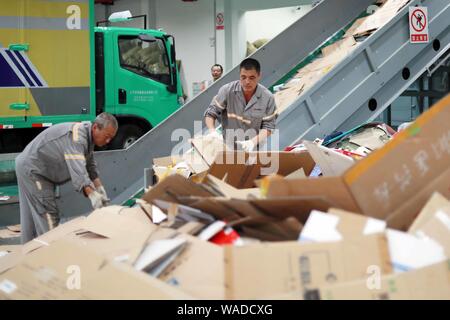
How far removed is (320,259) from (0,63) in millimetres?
5435

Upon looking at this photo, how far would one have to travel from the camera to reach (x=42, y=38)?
6.70 meters

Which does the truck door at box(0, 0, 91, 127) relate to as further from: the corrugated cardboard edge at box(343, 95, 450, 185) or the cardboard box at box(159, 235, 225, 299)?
the corrugated cardboard edge at box(343, 95, 450, 185)

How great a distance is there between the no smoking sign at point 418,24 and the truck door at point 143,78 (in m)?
3.89

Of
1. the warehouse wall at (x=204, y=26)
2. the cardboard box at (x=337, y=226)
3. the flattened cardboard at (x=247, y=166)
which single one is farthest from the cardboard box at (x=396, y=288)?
the warehouse wall at (x=204, y=26)

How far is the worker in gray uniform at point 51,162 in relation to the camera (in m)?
4.08

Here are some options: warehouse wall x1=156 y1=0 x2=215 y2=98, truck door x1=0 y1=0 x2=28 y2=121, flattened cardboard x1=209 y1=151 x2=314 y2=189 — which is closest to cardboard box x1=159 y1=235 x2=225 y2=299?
flattened cardboard x1=209 y1=151 x2=314 y2=189

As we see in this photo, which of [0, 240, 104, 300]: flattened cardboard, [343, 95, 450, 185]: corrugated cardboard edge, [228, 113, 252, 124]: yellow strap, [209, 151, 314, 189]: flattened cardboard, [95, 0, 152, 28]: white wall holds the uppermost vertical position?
[95, 0, 152, 28]: white wall

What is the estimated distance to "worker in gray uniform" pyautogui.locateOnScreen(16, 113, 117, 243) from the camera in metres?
4.08

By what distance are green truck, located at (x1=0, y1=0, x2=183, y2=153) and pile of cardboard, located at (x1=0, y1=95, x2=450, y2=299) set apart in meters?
4.15

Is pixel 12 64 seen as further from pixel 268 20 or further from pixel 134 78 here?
pixel 268 20

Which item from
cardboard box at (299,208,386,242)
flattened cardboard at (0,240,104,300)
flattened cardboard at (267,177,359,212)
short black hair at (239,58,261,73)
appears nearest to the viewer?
cardboard box at (299,208,386,242)

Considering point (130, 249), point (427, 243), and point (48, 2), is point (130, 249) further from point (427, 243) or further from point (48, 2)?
point (48, 2)

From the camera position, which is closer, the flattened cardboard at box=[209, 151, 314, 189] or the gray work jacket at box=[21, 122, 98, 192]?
the flattened cardboard at box=[209, 151, 314, 189]
